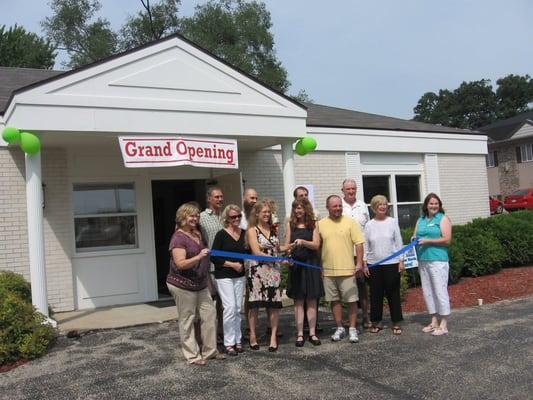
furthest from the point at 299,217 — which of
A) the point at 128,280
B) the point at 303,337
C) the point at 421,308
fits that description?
the point at 128,280

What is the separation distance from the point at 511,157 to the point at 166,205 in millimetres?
33839

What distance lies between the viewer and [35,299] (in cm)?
728

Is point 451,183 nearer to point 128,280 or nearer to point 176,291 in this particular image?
point 128,280

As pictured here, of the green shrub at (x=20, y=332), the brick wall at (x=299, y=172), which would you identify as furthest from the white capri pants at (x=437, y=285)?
the brick wall at (x=299, y=172)

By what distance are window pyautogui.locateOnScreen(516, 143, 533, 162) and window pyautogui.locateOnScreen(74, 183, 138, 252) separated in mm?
34569

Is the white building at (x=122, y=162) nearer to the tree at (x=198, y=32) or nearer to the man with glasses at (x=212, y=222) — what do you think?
the man with glasses at (x=212, y=222)

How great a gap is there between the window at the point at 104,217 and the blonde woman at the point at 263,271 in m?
4.29

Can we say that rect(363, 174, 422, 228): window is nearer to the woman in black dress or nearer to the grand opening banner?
the grand opening banner

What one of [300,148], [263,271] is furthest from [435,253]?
[300,148]

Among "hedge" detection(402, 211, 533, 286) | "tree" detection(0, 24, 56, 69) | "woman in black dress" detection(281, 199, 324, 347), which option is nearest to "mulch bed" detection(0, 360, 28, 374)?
"woman in black dress" detection(281, 199, 324, 347)

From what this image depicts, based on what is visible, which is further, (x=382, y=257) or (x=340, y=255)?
(x=382, y=257)

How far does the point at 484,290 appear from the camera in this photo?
9.61m

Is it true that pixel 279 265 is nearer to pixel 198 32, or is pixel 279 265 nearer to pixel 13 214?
pixel 13 214

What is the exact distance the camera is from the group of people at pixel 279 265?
219 inches
